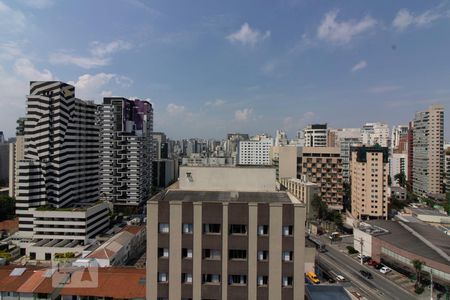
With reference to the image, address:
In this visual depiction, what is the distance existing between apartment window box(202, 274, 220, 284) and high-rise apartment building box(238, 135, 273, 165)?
393ft

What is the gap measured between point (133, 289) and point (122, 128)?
2801 inches

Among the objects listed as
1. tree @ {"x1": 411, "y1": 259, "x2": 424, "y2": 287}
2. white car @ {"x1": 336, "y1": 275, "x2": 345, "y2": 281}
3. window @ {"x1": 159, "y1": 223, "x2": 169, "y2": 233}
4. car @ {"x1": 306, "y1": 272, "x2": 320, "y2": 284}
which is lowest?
white car @ {"x1": 336, "y1": 275, "x2": 345, "y2": 281}

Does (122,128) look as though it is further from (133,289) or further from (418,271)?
(418,271)

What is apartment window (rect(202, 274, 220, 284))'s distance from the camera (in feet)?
59.9

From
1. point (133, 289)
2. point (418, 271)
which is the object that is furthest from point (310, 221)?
point (133, 289)

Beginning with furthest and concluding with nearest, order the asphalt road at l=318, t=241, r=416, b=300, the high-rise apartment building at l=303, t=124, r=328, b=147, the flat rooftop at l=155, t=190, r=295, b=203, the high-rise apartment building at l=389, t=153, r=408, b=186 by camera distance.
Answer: the high-rise apartment building at l=389, t=153, r=408, b=186 < the high-rise apartment building at l=303, t=124, r=328, b=147 < the asphalt road at l=318, t=241, r=416, b=300 < the flat rooftop at l=155, t=190, r=295, b=203

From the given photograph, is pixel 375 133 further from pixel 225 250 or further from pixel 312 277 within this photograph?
pixel 225 250

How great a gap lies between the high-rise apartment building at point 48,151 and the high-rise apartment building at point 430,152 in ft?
386

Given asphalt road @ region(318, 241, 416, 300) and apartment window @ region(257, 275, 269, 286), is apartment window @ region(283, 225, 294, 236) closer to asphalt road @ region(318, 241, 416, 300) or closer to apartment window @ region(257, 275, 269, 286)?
apartment window @ region(257, 275, 269, 286)

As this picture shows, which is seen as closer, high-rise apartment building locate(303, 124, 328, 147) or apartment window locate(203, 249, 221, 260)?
apartment window locate(203, 249, 221, 260)

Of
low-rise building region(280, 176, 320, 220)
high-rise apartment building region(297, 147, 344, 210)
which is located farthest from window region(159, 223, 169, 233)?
high-rise apartment building region(297, 147, 344, 210)

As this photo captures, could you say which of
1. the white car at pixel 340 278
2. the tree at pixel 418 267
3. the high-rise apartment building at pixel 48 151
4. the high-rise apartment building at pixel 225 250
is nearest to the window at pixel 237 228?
the high-rise apartment building at pixel 225 250

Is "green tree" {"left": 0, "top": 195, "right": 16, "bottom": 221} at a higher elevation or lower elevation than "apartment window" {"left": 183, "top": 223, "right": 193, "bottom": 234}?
lower

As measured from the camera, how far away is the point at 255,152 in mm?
141500
